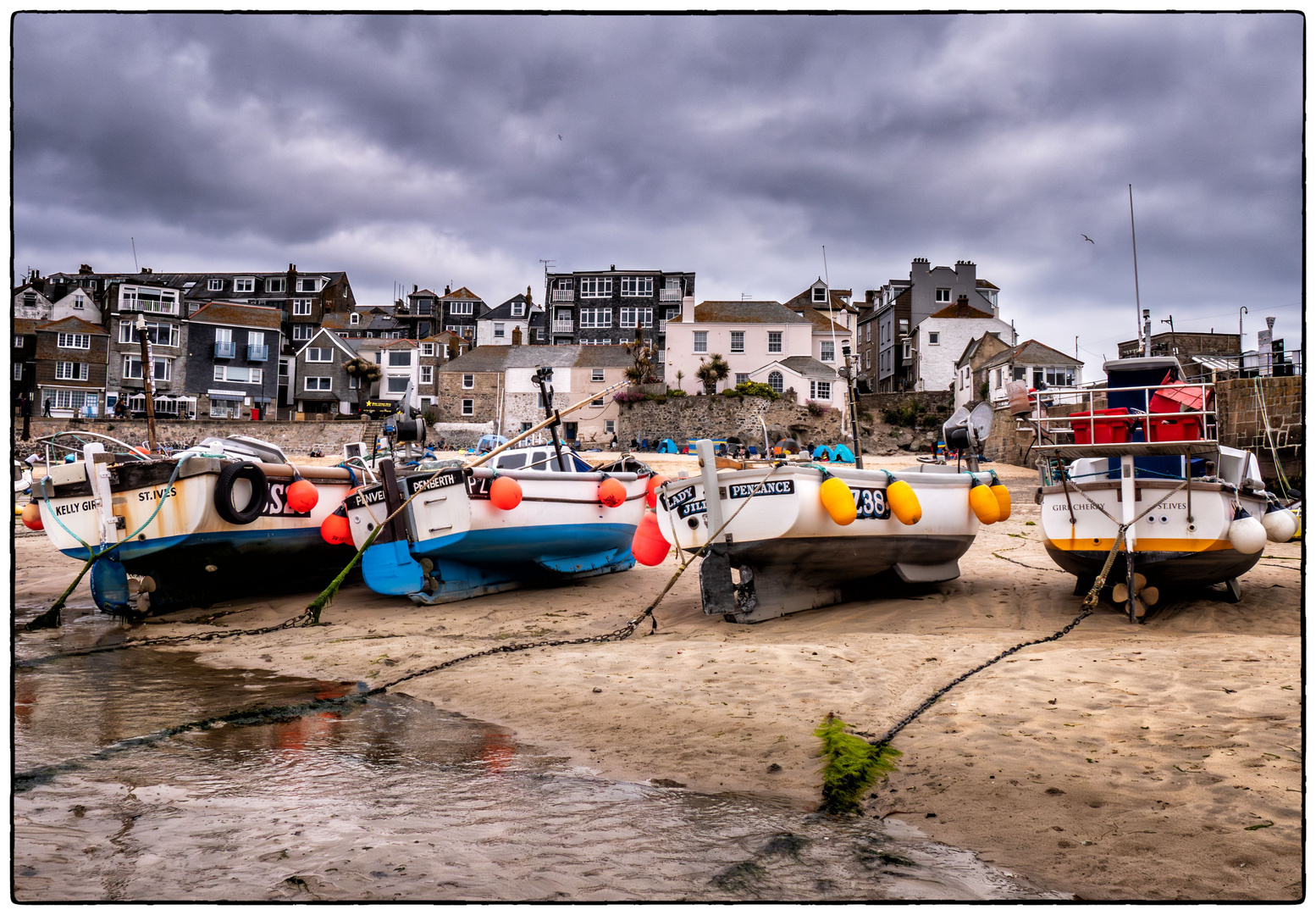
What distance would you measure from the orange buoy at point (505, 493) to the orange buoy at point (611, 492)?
1.84m

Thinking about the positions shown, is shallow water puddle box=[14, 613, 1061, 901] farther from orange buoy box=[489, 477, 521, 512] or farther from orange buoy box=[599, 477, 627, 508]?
orange buoy box=[599, 477, 627, 508]

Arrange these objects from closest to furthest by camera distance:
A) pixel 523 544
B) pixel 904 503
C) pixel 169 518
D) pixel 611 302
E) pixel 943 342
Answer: pixel 904 503
pixel 169 518
pixel 523 544
pixel 943 342
pixel 611 302

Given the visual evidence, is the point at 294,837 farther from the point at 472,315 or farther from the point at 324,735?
the point at 472,315

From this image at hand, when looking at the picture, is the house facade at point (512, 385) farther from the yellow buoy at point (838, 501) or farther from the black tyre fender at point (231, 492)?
the yellow buoy at point (838, 501)

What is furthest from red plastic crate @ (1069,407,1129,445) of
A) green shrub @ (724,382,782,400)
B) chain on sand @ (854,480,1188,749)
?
green shrub @ (724,382,782,400)

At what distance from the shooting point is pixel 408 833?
14.0 ft

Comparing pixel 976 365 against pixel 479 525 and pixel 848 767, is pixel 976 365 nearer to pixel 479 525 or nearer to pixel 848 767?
pixel 479 525

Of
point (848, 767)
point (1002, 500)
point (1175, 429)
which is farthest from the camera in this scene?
point (1002, 500)

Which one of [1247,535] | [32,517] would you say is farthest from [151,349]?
[1247,535]

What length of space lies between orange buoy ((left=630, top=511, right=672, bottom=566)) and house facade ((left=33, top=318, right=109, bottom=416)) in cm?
5317

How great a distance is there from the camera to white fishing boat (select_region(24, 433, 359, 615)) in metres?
12.1

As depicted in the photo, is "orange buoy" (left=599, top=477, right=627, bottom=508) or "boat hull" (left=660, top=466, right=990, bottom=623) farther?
"orange buoy" (left=599, top=477, right=627, bottom=508)

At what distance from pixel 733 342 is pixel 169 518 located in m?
43.6

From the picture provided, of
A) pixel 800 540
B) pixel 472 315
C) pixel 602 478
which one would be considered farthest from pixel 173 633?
pixel 472 315
